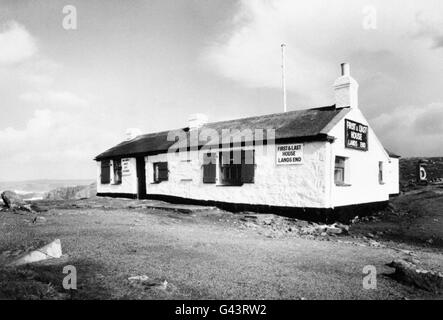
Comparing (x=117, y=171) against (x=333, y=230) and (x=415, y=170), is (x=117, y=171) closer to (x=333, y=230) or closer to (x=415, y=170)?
(x=333, y=230)

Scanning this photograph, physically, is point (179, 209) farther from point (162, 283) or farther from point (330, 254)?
point (162, 283)

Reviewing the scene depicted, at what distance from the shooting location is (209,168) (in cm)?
1620

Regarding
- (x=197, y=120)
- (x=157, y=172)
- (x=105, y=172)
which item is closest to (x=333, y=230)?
(x=157, y=172)

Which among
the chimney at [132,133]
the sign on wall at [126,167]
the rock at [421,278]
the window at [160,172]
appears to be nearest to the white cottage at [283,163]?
the window at [160,172]

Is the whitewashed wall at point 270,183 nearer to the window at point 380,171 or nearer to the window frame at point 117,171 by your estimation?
the window frame at point 117,171

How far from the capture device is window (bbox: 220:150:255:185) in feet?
48.8

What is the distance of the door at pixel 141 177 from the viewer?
2017cm

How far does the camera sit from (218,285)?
511cm

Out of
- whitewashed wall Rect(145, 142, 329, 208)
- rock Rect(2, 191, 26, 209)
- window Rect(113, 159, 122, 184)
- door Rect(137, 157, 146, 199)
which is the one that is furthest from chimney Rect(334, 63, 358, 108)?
rock Rect(2, 191, 26, 209)

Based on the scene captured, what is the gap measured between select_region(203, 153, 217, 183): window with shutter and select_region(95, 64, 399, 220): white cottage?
0.16 feet

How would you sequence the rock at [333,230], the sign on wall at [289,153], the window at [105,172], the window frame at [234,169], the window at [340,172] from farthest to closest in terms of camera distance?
1. the window at [105,172]
2. the window frame at [234,169]
3. the window at [340,172]
4. the sign on wall at [289,153]
5. the rock at [333,230]

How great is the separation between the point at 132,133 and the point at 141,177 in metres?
5.52
